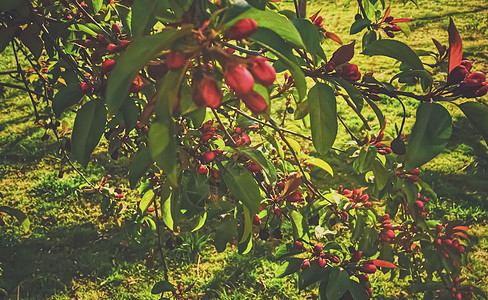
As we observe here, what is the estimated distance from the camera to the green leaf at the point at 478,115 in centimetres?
77

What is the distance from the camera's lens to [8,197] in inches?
128

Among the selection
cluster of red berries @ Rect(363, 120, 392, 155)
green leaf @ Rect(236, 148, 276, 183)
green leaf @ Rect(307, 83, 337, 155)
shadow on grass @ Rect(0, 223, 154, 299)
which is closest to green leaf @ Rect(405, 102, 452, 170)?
green leaf @ Rect(307, 83, 337, 155)

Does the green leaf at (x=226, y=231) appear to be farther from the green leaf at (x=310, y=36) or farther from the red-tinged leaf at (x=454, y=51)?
the red-tinged leaf at (x=454, y=51)

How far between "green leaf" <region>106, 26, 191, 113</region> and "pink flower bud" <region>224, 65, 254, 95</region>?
0.08 meters

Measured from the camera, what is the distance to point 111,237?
116 inches

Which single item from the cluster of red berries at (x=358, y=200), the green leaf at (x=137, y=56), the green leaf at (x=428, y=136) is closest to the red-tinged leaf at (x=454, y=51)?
the green leaf at (x=428, y=136)

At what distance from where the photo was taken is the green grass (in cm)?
256

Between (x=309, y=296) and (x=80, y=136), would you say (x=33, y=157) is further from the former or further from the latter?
(x=80, y=136)

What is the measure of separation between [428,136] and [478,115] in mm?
112

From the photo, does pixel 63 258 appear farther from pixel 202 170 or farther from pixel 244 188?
pixel 244 188

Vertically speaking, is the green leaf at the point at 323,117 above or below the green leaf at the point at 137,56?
below

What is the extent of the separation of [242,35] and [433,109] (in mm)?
456

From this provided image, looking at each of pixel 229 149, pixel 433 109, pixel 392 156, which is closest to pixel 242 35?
pixel 433 109

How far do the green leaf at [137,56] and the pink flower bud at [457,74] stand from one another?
24.3 inches
